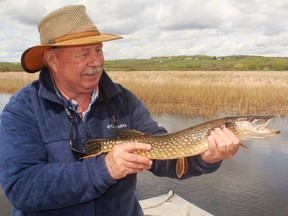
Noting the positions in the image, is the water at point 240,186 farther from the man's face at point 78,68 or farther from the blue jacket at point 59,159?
the man's face at point 78,68

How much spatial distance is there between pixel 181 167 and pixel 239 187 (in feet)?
15.3

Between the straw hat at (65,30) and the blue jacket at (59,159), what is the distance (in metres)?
0.20

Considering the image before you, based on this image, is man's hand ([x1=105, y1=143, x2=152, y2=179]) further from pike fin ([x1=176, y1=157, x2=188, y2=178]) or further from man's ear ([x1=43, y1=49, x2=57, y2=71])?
man's ear ([x1=43, y1=49, x2=57, y2=71])

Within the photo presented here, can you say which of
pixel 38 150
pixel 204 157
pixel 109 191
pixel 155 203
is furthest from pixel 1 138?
pixel 155 203

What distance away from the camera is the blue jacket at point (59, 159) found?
2115 millimetres

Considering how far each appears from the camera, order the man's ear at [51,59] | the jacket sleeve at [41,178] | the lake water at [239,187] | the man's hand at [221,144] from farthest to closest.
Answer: the lake water at [239,187]
the man's ear at [51,59]
the man's hand at [221,144]
the jacket sleeve at [41,178]

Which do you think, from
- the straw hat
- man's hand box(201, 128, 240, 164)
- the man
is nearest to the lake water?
man's hand box(201, 128, 240, 164)

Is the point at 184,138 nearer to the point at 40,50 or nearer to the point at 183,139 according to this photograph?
the point at 183,139

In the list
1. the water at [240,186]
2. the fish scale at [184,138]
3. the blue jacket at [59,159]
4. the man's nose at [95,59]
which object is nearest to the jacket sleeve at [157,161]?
the blue jacket at [59,159]

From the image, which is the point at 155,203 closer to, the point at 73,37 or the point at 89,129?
the point at 89,129

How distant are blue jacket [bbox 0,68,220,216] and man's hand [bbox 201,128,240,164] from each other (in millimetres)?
138

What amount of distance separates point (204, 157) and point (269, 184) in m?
4.91

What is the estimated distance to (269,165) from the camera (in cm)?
787

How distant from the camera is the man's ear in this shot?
2.65 meters
